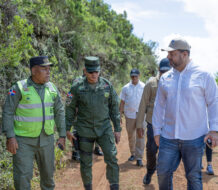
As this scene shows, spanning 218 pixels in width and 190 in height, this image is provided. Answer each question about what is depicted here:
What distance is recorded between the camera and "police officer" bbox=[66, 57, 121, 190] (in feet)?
16.3

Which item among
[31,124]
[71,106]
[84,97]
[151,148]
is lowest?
[151,148]

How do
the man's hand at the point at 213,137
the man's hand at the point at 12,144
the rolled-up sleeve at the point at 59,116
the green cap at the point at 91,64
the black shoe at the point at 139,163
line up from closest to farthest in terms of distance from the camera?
the man's hand at the point at 213,137
the man's hand at the point at 12,144
the rolled-up sleeve at the point at 59,116
the green cap at the point at 91,64
the black shoe at the point at 139,163

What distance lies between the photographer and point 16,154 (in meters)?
4.26

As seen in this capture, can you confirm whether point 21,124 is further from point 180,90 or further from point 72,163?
point 72,163

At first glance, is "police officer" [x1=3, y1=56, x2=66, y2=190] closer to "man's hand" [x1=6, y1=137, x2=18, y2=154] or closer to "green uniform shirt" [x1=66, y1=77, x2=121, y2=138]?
"man's hand" [x1=6, y1=137, x2=18, y2=154]

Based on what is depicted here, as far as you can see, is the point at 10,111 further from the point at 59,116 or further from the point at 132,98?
the point at 132,98

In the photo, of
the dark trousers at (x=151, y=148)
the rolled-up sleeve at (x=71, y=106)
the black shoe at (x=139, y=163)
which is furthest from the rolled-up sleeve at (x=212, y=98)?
the black shoe at (x=139, y=163)

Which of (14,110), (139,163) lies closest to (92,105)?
(14,110)

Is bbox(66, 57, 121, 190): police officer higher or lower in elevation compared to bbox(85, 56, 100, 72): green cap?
lower

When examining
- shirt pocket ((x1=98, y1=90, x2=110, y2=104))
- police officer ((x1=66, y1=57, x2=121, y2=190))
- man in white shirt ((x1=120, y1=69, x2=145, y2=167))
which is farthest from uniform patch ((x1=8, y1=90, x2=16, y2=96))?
man in white shirt ((x1=120, y1=69, x2=145, y2=167))

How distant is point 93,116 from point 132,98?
3494 mm

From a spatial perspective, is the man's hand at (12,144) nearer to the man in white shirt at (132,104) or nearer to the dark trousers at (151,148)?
the dark trousers at (151,148)

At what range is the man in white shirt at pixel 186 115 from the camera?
3.75 m

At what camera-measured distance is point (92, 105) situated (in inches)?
195
